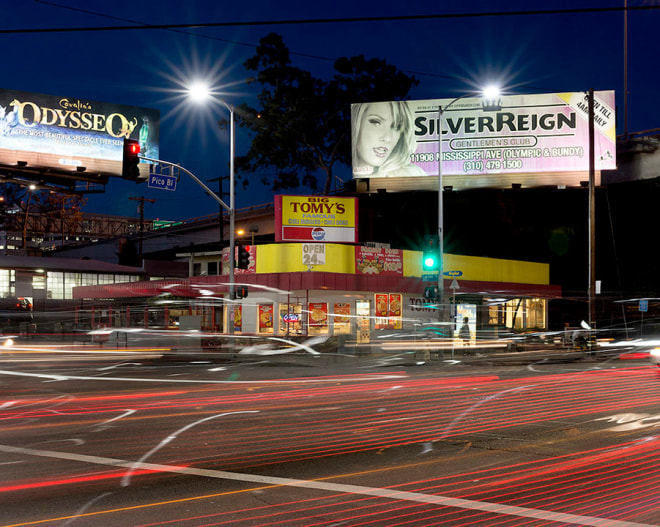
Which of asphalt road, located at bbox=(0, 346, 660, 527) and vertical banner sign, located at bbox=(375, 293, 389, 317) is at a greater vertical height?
vertical banner sign, located at bbox=(375, 293, 389, 317)

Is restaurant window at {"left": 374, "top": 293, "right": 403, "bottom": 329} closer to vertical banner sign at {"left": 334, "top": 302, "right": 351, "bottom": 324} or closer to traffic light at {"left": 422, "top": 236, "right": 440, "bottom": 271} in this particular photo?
vertical banner sign at {"left": 334, "top": 302, "right": 351, "bottom": 324}

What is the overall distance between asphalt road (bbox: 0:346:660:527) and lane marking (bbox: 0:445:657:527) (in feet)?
0.08

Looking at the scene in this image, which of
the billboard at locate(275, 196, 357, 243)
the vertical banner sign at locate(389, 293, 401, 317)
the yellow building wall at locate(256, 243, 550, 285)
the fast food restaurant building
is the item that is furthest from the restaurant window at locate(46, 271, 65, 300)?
the vertical banner sign at locate(389, 293, 401, 317)

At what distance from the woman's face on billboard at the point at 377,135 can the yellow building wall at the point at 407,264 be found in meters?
10.1

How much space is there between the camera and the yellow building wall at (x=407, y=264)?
119 ft

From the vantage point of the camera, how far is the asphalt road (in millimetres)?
6594

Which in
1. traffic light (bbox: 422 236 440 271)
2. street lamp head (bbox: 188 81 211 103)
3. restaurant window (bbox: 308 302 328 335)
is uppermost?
street lamp head (bbox: 188 81 211 103)

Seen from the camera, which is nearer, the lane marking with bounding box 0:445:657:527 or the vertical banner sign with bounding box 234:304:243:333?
the lane marking with bounding box 0:445:657:527

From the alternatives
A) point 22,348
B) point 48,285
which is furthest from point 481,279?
point 48,285

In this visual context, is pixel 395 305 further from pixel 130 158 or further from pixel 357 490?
pixel 357 490

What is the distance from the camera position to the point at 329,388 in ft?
57.3

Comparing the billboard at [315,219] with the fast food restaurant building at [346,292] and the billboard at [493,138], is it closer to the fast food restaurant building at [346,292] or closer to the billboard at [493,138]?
the fast food restaurant building at [346,292]

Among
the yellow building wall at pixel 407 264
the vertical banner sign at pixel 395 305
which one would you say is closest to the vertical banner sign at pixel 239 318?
the yellow building wall at pixel 407 264

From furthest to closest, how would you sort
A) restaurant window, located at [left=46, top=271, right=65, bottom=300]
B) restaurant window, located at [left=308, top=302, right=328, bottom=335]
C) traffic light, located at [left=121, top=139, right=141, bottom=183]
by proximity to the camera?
restaurant window, located at [left=46, top=271, right=65, bottom=300] → restaurant window, located at [left=308, top=302, right=328, bottom=335] → traffic light, located at [left=121, top=139, right=141, bottom=183]
